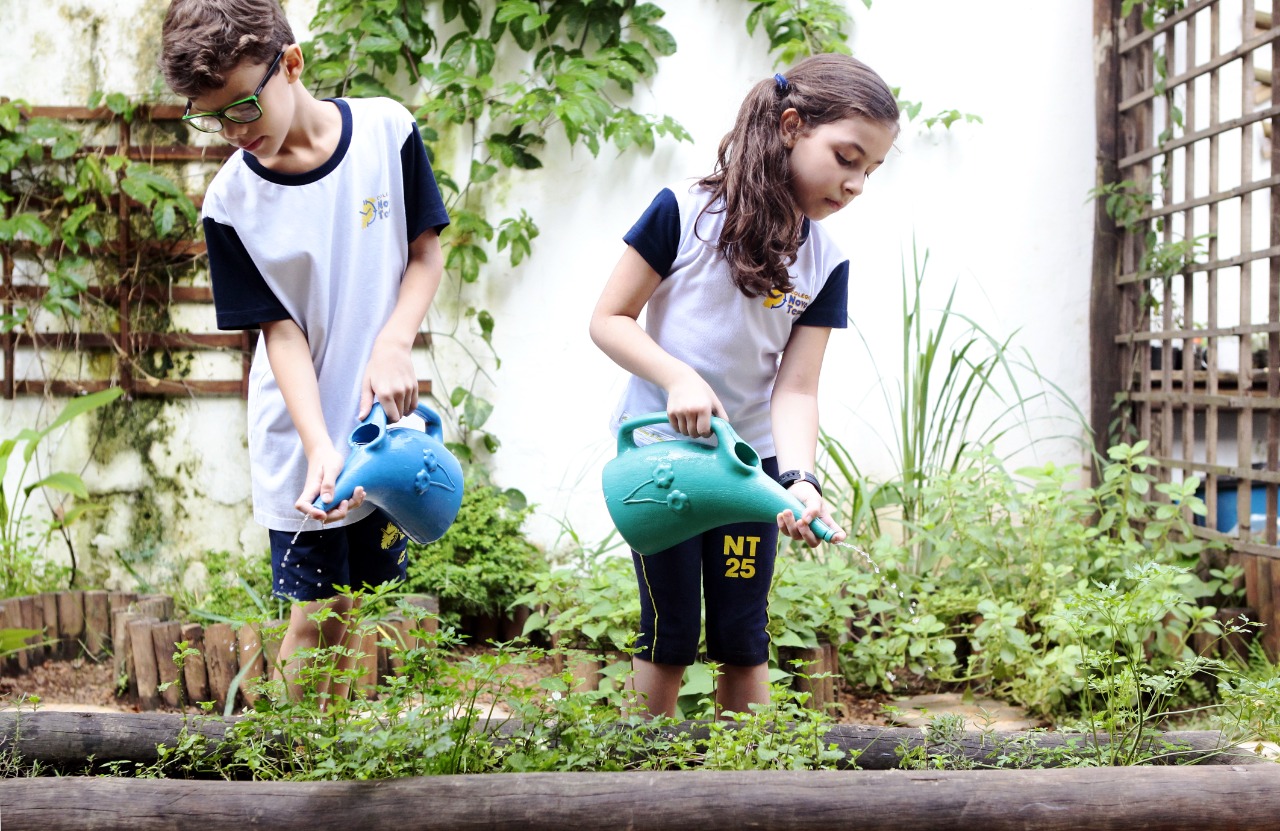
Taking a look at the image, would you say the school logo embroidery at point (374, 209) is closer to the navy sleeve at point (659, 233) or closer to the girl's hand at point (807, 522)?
the navy sleeve at point (659, 233)

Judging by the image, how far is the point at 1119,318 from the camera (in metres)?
3.49

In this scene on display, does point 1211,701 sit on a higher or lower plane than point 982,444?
lower

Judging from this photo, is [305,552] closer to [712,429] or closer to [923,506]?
[712,429]

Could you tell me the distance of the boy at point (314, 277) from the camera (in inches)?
62.7

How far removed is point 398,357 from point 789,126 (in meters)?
0.73

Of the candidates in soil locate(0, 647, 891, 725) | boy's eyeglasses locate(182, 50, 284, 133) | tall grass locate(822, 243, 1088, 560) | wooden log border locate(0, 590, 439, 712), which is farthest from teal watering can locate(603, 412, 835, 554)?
tall grass locate(822, 243, 1088, 560)

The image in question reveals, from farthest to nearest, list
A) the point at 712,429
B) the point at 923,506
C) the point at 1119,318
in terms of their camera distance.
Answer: the point at 1119,318 < the point at 923,506 < the point at 712,429

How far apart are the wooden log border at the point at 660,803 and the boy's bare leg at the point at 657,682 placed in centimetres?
50

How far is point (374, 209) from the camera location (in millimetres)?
1696

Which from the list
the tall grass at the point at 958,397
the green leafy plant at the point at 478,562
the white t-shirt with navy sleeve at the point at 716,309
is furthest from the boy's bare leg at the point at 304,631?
the tall grass at the point at 958,397

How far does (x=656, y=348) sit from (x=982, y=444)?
230 cm

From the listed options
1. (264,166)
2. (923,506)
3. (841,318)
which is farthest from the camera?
(923,506)

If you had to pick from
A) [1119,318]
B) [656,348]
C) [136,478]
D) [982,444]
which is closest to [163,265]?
[136,478]

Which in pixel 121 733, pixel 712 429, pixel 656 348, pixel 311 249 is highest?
pixel 311 249
